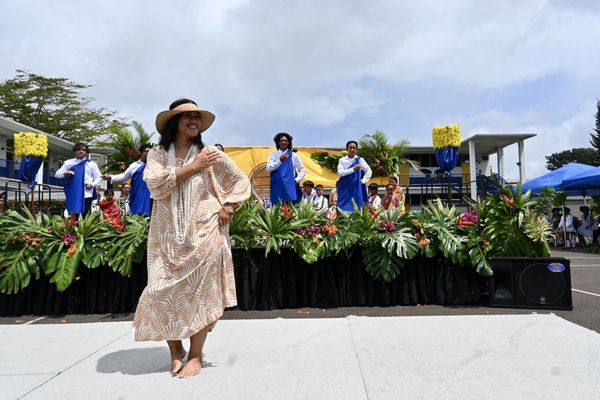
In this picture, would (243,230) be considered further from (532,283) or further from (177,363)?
(532,283)

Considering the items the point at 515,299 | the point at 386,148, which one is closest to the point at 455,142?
the point at 386,148

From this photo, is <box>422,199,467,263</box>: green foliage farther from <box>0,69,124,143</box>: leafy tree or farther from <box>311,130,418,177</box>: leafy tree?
<box>0,69,124,143</box>: leafy tree

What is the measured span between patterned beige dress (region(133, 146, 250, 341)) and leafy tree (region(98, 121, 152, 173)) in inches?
214

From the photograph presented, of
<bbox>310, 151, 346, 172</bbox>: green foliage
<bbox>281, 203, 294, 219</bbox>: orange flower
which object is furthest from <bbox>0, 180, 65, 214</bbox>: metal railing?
<bbox>310, 151, 346, 172</bbox>: green foliage

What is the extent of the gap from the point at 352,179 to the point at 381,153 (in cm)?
176

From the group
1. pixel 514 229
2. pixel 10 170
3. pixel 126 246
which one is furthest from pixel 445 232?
pixel 10 170

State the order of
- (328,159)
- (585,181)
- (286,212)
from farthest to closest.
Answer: (585,181) < (328,159) < (286,212)

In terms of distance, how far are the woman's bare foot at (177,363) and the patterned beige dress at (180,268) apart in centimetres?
19

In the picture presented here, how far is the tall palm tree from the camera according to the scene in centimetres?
879

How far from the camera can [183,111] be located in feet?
9.23

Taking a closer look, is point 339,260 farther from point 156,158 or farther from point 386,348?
point 156,158

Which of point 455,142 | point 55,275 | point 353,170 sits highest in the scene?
point 455,142

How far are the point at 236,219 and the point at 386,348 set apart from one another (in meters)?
2.27

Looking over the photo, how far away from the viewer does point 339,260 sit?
490 centimetres
